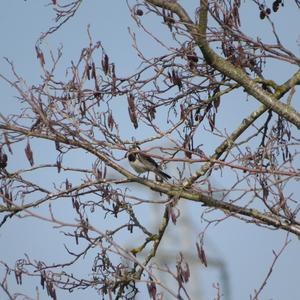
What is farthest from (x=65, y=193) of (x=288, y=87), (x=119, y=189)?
(x=288, y=87)

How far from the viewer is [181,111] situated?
239 inches

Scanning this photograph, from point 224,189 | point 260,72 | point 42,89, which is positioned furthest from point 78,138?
point 260,72

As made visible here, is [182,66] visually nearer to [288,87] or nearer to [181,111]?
[181,111]

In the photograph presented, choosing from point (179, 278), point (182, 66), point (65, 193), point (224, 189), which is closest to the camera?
point (179, 278)

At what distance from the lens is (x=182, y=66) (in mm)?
5859

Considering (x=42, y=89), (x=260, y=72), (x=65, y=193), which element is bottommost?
(x=65, y=193)

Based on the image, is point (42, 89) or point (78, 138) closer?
point (78, 138)

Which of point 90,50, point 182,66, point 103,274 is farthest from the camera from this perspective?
point 103,274

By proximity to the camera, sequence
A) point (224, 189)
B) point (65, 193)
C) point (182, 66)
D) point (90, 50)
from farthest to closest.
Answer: point (182, 66) < point (65, 193) < point (90, 50) < point (224, 189)

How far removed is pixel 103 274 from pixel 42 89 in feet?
6.32

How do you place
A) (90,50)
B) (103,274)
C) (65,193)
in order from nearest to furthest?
(90,50)
(65,193)
(103,274)

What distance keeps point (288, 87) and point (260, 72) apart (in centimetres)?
31

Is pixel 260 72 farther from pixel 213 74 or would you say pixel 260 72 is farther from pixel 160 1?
pixel 160 1

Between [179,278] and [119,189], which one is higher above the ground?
[119,189]
